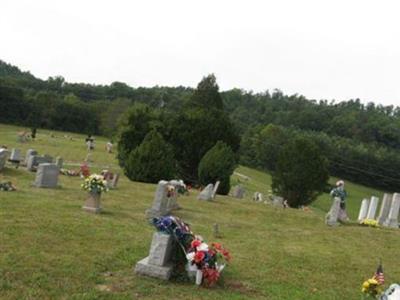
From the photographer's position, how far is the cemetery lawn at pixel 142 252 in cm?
899

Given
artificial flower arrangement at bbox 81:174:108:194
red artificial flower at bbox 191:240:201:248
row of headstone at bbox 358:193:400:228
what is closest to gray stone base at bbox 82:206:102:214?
artificial flower arrangement at bbox 81:174:108:194

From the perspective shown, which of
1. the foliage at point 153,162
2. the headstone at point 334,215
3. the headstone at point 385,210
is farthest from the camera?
the foliage at point 153,162

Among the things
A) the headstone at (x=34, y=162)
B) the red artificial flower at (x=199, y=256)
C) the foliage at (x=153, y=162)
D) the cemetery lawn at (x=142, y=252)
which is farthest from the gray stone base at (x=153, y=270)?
the foliage at (x=153, y=162)

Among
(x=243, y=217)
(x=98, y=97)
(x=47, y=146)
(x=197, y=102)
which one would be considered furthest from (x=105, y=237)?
(x=98, y=97)

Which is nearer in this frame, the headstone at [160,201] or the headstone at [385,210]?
the headstone at [160,201]

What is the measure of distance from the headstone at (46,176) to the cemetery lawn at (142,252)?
1.82 ft

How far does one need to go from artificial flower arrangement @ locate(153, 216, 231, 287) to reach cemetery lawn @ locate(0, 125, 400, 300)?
0.27m

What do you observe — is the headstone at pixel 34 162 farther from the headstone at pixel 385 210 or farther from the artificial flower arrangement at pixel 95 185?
the headstone at pixel 385 210

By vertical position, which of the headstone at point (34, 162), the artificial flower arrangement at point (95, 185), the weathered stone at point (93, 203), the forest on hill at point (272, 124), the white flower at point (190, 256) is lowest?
the headstone at point (34, 162)

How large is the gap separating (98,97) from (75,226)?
4802 inches

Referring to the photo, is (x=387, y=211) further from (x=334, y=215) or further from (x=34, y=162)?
(x=34, y=162)

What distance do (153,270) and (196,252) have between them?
83 centimetres

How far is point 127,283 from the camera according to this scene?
30.1 ft

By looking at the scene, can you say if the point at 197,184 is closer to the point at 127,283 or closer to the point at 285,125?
the point at 127,283
